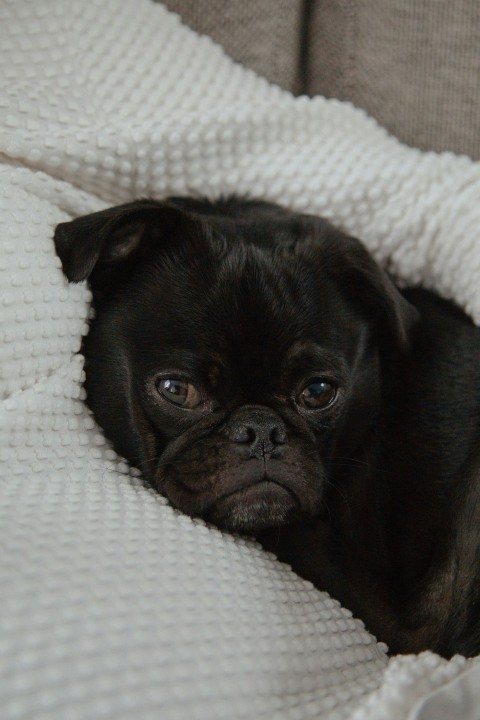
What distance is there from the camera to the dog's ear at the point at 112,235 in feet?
4.74

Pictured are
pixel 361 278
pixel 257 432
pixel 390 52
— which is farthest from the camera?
pixel 390 52

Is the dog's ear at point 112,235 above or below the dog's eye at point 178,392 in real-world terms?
above

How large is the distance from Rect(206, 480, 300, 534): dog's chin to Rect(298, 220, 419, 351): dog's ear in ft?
1.50

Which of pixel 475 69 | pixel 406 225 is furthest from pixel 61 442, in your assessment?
pixel 475 69

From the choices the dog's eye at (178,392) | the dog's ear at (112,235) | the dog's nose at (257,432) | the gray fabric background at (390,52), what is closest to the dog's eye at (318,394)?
the dog's nose at (257,432)

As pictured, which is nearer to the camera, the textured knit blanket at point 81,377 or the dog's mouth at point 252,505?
the textured knit blanket at point 81,377

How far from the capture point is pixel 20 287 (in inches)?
57.7

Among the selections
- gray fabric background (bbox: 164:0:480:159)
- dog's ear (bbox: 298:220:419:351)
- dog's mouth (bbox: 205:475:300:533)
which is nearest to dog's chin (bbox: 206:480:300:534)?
dog's mouth (bbox: 205:475:300:533)

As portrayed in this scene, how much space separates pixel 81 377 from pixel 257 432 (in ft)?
1.39

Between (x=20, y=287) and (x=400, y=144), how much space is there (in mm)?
1236

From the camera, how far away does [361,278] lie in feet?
5.51

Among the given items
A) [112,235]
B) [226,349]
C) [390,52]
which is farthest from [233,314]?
[390,52]

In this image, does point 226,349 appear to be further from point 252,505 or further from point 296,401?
point 252,505

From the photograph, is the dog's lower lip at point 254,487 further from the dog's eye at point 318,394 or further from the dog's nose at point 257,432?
the dog's eye at point 318,394
